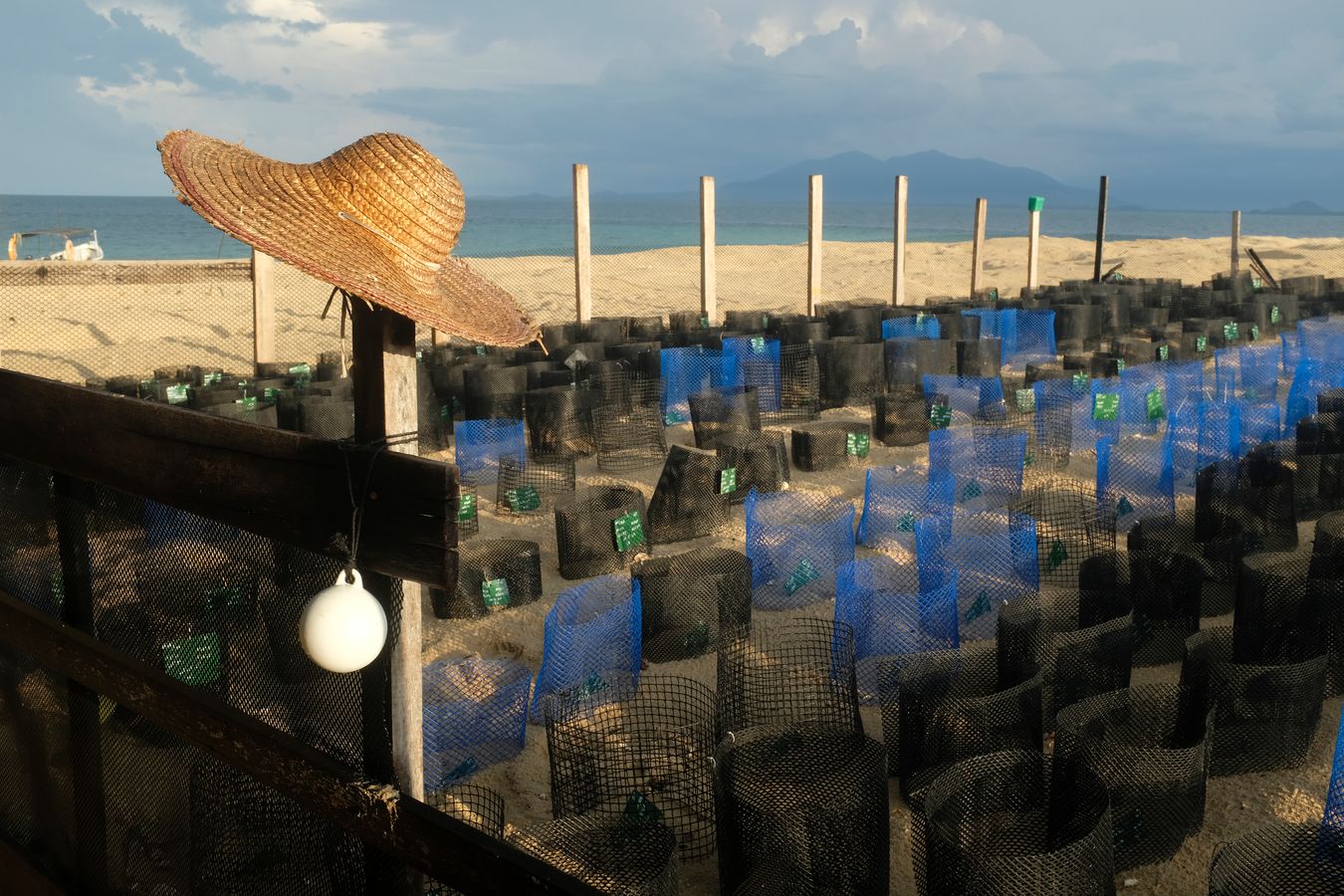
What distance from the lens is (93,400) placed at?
Result: 2592 mm

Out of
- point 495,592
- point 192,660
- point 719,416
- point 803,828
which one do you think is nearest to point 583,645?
point 495,592

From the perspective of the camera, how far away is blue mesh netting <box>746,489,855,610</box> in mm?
6281

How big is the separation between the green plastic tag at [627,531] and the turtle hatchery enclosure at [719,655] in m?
0.04

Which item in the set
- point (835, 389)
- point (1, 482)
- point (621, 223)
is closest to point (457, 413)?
point (835, 389)

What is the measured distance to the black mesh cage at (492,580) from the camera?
6008mm

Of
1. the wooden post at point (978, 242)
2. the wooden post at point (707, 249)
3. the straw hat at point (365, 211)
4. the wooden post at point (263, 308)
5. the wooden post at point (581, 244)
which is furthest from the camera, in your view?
the wooden post at point (978, 242)

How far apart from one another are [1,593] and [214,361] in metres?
13.9

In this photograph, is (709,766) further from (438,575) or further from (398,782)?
(438,575)

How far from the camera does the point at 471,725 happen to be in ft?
15.3

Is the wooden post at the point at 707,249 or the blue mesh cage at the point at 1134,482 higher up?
Result: the wooden post at the point at 707,249

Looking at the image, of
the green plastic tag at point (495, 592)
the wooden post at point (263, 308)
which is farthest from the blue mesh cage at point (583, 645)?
the wooden post at point (263, 308)

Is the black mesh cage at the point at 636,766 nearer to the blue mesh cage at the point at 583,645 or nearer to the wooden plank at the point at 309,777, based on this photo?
the blue mesh cage at the point at 583,645

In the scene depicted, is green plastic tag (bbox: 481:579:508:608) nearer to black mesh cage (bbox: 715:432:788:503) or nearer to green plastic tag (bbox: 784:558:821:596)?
green plastic tag (bbox: 784:558:821:596)

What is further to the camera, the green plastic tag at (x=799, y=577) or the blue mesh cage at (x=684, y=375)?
the blue mesh cage at (x=684, y=375)
